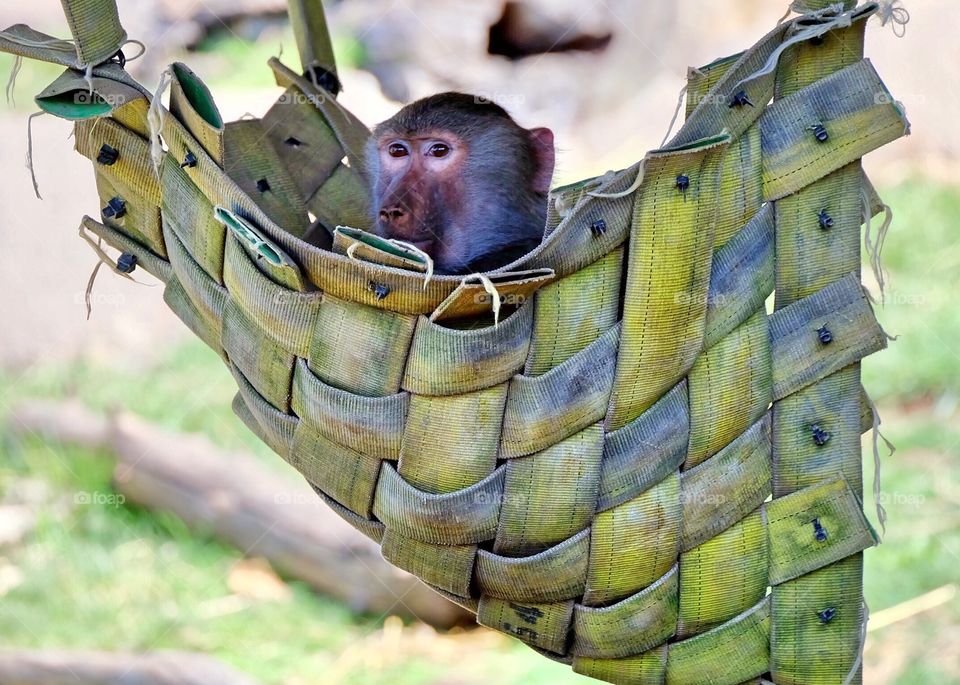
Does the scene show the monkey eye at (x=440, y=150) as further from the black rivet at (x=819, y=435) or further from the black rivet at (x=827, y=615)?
the black rivet at (x=827, y=615)

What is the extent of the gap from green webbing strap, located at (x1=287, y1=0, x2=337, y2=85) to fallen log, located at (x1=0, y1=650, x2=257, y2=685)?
4.89 feet

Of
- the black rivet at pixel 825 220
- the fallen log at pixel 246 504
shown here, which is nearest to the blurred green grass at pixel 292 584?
the fallen log at pixel 246 504

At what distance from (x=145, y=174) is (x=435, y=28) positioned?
172 inches

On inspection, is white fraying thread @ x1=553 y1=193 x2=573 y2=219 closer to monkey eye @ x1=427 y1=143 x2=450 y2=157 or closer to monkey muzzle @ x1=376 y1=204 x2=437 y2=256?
monkey muzzle @ x1=376 y1=204 x2=437 y2=256

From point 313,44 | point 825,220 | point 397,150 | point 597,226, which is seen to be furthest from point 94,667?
point 825,220

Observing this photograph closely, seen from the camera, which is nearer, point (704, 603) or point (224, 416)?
point (704, 603)

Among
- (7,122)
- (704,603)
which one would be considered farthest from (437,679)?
(7,122)

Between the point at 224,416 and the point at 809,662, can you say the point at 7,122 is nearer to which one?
the point at 224,416

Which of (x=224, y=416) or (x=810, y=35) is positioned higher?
(x=224, y=416)

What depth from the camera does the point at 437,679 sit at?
3.05m

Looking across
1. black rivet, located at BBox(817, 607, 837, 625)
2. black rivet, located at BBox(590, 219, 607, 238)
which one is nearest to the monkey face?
black rivet, located at BBox(590, 219, 607, 238)

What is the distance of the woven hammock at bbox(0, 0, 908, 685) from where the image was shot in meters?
1.44

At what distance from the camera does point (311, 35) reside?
2.37 meters

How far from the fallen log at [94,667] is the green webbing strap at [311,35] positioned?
1.49 m
